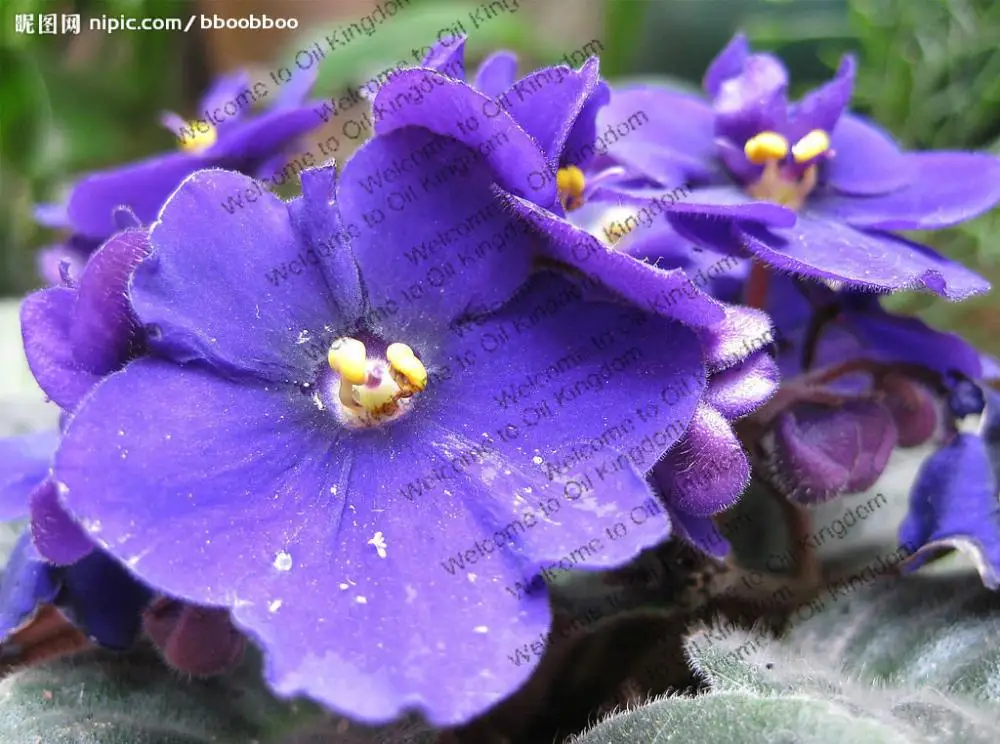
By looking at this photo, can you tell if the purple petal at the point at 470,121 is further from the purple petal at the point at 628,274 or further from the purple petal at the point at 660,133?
the purple petal at the point at 660,133

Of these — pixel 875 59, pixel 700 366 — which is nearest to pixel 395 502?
pixel 700 366

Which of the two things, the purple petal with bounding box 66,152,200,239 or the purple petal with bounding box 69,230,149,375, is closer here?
the purple petal with bounding box 69,230,149,375

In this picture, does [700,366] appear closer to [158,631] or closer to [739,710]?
[739,710]

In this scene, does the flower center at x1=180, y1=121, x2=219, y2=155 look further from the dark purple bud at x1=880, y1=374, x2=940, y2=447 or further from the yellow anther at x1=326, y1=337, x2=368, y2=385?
the dark purple bud at x1=880, y1=374, x2=940, y2=447

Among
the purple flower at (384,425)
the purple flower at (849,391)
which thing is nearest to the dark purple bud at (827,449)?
the purple flower at (849,391)

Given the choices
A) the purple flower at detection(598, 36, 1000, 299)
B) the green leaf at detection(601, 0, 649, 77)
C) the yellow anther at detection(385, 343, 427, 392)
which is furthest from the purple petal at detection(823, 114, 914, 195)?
the green leaf at detection(601, 0, 649, 77)

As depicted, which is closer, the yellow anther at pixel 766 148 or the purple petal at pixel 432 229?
the purple petal at pixel 432 229
